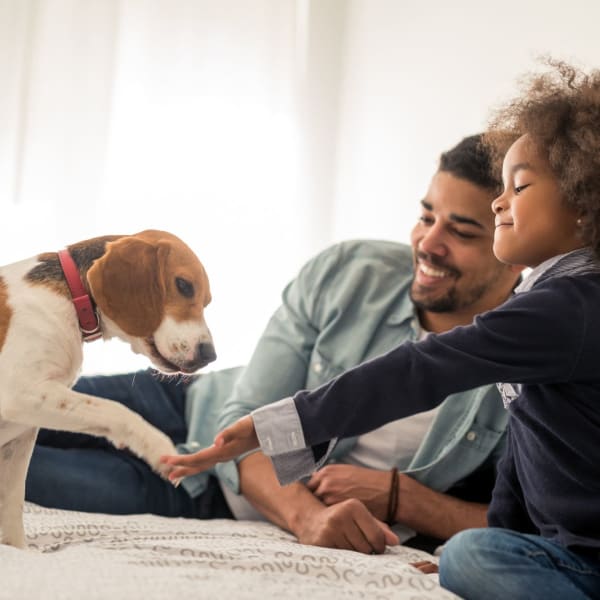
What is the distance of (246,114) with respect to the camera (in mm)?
2445

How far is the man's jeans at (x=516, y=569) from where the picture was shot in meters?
0.92

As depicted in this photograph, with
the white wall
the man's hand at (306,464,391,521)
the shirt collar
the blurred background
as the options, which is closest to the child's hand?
the shirt collar

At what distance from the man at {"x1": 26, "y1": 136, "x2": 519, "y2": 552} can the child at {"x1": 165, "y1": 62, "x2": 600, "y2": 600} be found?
0.47 metres

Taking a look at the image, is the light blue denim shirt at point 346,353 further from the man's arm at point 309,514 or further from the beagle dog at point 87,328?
the beagle dog at point 87,328

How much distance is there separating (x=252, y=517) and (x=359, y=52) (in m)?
1.62

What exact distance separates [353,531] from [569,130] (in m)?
0.67

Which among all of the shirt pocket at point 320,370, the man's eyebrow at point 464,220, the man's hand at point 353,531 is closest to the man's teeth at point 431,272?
the man's eyebrow at point 464,220

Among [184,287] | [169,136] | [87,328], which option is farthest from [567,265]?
[169,136]

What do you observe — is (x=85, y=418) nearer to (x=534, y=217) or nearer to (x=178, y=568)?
(x=178, y=568)

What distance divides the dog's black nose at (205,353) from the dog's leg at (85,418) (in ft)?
0.32

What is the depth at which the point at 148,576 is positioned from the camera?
0.88 m

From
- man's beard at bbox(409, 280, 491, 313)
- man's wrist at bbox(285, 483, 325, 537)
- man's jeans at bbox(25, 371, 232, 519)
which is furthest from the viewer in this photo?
man's beard at bbox(409, 280, 491, 313)

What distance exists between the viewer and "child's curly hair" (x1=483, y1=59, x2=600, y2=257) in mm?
1025

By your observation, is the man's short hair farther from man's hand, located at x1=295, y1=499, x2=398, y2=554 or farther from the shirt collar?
man's hand, located at x1=295, y1=499, x2=398, y2=554
